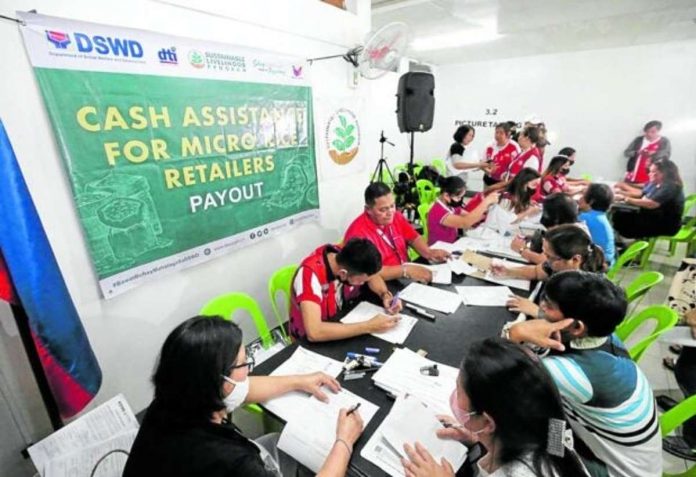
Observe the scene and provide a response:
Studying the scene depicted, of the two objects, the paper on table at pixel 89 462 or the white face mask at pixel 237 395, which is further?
the paper on table at pixel 89 462

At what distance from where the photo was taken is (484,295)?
5.74 feet

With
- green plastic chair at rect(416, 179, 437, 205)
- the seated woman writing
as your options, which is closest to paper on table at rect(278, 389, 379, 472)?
the seated woman writing

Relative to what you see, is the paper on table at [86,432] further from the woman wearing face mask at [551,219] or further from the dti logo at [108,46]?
the woman wearing face mask at [551,219]

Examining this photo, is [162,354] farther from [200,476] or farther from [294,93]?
[294,93]

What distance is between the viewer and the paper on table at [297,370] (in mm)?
1071

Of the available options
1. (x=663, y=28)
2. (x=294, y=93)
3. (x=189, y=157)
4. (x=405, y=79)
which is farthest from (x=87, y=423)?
(x=663, y=28)

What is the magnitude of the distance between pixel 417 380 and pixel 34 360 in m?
1.47

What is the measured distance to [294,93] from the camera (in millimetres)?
2420

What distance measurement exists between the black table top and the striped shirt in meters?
0.34

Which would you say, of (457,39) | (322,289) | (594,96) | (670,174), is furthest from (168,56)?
(594,96)

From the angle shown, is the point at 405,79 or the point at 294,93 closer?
the point at 294,93

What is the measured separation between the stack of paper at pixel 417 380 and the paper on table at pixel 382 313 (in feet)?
0.42

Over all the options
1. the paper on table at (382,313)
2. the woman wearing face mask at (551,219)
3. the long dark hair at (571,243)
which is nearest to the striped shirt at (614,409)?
the paper on table at (382,313)

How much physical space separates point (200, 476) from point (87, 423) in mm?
959
